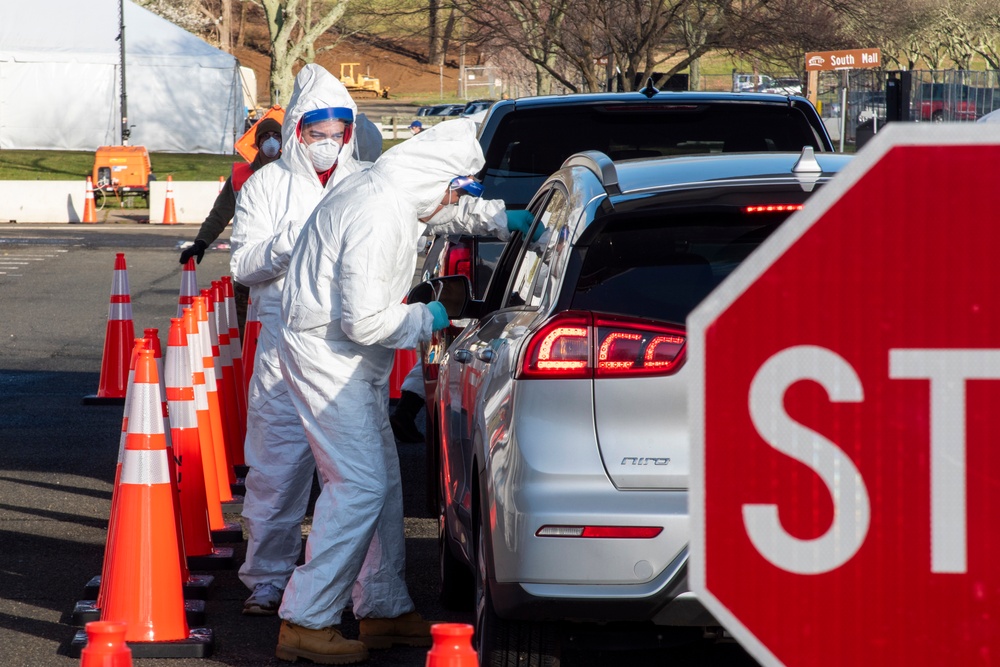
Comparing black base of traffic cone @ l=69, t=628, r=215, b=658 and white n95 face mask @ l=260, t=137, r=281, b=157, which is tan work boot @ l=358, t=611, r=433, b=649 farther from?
white n95 face mask @ l=260, t=137, r=281, b=157

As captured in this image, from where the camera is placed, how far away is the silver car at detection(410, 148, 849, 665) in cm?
362

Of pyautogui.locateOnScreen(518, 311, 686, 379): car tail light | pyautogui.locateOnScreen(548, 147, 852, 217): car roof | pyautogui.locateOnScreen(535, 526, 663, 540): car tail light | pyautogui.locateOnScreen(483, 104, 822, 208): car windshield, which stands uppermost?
pyautogui.locateOnScreen(483, 104, 822, 208): car windshield

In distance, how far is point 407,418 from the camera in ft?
24.8

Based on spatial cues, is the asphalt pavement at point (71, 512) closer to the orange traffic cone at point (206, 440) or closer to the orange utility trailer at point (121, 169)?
the orange traffic cone at point (206, 440)

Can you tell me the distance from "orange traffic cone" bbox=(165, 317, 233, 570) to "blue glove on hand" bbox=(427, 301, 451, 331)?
5.43 ft

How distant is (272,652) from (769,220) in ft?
7.64

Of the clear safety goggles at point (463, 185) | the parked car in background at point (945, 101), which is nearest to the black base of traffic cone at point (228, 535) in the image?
the clear safety goggles at point (463, 185)

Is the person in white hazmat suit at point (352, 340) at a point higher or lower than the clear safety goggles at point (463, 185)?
lower

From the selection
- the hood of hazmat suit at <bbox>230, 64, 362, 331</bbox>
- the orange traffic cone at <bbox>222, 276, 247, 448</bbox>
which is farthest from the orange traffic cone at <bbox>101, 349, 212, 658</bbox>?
the orange traffic cone at <bbox>222, 276, 247, 448</bbox>

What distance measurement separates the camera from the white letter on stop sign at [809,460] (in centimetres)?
162

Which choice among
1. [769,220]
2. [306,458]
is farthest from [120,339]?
[769,220]

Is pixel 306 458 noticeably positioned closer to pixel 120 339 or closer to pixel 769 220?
pixel 769 220

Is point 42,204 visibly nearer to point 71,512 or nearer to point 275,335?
point 71,512

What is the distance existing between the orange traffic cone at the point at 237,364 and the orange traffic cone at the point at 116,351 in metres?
1.16
